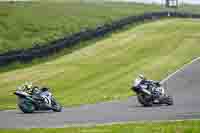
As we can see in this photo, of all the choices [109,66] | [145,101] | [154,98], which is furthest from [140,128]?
Answer: [109,66]

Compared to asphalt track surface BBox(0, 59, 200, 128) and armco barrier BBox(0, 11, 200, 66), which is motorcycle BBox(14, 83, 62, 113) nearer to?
asphalt track surface BBox(0, 59, 200, 128)

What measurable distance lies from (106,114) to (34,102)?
279cm

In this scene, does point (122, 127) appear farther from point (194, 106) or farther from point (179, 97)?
point (179, 97)

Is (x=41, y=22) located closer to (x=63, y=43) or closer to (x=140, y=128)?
(x=63, y=43)

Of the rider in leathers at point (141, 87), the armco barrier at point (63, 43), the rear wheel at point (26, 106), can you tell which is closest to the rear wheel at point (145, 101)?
the rider in leathers at point (141, 87)

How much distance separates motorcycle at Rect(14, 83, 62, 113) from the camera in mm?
23484

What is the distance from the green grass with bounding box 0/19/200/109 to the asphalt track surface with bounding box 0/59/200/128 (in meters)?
2.99

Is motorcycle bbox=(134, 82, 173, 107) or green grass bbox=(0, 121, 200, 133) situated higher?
green grass bbox=(0, 121, 200, 133)

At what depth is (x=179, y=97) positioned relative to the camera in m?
29.0

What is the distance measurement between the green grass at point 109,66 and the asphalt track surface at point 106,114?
9.80 feet

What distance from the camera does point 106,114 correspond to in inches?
874

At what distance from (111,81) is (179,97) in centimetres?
790

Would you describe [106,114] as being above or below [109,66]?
above

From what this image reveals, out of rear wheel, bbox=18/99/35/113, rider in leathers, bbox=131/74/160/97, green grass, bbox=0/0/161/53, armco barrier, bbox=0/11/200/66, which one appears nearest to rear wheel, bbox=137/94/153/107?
rider in leathers, bbox=131/74/160/97
